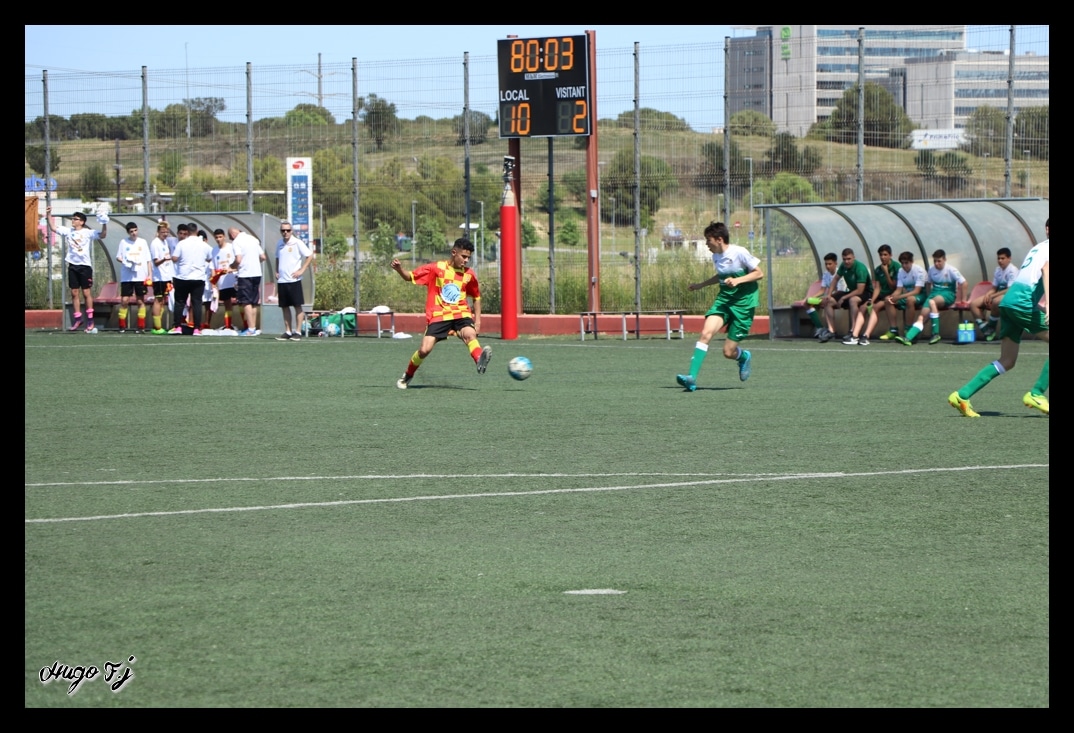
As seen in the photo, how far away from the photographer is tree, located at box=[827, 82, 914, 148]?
92.3 feet

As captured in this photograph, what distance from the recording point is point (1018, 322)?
13188mm

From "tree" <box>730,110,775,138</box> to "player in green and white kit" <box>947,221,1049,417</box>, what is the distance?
14.7 meters

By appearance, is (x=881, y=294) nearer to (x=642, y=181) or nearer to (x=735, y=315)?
(x=642, y=181)

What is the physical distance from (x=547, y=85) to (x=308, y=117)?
6167mm

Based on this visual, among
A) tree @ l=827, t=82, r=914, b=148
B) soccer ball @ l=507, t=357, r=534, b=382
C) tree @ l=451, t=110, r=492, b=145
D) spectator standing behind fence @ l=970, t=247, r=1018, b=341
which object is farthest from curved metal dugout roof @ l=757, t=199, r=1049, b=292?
soccer ball @ l=507, t=357, r=534, b=382

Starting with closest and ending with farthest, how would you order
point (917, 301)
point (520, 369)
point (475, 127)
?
1. point (520, 369)
2. point (917, 301)
3. point (475, 127)

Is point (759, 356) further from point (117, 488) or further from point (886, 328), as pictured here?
point (117, 488)

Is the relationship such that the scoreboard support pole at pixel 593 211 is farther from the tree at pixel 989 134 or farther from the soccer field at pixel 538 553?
the soccer field at pixel 538 553

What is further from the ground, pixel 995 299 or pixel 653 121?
pixel 653 121

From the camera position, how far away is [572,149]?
1332 inches

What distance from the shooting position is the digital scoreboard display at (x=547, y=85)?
90.7 ft

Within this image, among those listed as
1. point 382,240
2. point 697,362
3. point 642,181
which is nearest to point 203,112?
point 382,240

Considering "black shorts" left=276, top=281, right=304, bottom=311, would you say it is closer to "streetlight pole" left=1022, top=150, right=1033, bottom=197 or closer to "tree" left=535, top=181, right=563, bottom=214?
"tree" left=535, top=181, right=563, bottom=214

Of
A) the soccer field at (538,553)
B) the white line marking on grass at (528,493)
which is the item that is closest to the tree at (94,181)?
the soccer field at (538,553)
